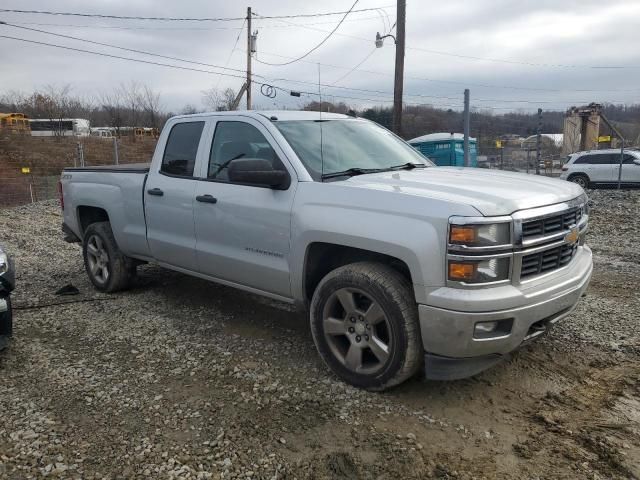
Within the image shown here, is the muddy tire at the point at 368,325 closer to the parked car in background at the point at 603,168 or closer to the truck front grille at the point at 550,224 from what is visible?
the truck front grille at the point at 550,224

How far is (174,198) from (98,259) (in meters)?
1.86

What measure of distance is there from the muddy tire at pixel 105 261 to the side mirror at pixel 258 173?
8.60 ft

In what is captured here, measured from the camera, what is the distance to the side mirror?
371cm

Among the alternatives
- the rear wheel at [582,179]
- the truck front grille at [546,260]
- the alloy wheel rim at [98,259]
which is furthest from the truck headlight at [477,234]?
the rear wheel at [582,179]

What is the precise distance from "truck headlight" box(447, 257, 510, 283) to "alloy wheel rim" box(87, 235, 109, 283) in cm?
424

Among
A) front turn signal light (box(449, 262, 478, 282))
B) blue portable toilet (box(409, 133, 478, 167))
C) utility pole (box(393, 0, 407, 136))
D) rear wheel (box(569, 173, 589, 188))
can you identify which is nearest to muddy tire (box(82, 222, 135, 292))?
front turn signal light (box(449, 262, 478, 282))

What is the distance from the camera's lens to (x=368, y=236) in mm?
3301

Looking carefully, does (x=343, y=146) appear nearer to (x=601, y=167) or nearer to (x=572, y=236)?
(x=572, y=236)

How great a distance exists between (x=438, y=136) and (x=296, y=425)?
17.3 metres

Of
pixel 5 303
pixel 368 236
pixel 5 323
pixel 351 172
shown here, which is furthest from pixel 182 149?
pixel 368 236

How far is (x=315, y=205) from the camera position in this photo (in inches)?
143

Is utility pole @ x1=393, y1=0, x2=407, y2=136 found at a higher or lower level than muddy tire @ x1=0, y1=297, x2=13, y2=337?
higher

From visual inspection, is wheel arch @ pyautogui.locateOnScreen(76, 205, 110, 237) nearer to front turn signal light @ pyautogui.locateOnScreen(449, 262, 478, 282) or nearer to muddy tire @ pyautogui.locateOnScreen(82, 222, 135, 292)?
muddy tire @ pyautogui.locateOnScreen(82, 222, 135, 292)

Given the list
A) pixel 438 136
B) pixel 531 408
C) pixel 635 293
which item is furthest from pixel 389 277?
pixel 438 136
